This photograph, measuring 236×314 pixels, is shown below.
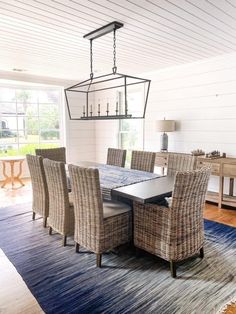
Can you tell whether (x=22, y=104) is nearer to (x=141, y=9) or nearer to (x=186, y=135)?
(x=186, y=135)

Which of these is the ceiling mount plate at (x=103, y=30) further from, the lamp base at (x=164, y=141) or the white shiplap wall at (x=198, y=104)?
the lamp base at (x=164, y=141)

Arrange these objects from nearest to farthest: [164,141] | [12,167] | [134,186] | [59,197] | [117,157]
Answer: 1. [134,186]
2. [59,197]
3. [117,157]
4. [164,141]
5. [12,167]

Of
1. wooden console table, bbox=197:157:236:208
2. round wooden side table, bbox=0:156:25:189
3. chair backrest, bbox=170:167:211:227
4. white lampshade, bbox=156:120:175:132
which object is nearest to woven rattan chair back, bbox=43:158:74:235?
chair backrest, bbox=170:167:211:227

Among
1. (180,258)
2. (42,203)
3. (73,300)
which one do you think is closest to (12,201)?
(42,203)

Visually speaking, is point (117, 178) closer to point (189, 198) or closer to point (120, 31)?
point (189, 198)

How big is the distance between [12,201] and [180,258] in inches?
133

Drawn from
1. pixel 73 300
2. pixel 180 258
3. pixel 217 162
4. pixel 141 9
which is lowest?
pixel 73 300

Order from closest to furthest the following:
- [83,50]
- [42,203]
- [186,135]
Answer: [42,203]
[83,50]
[186,135]

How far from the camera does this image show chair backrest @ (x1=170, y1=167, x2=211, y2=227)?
2.10 meters

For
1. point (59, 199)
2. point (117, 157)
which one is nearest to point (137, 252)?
point (59, 199)

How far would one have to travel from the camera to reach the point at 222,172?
3863 mm

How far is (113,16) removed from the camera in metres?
2.63

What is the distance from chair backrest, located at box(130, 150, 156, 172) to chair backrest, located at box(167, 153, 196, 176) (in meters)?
0.38

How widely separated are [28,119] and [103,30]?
13.4ft
